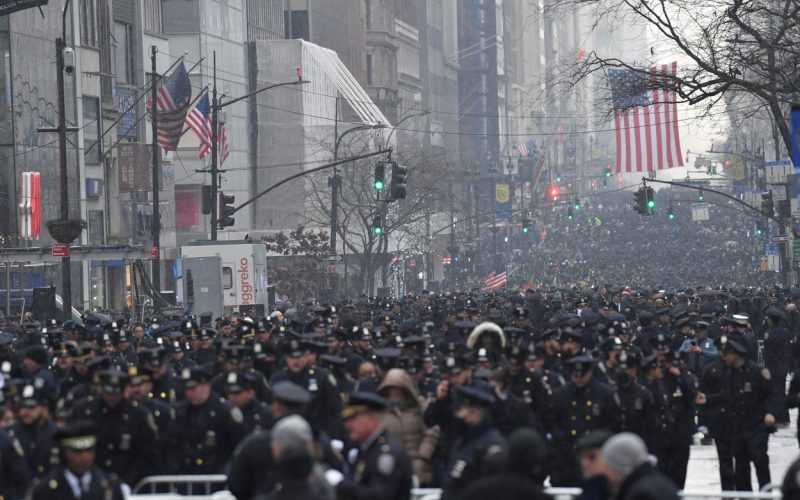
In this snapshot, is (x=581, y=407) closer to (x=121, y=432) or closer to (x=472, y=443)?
(x=121, y=432)

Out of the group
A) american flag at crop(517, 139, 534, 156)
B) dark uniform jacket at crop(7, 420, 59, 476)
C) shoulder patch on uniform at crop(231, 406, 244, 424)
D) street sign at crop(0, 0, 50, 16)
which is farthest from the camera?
american flag at crop(517, 139, 534, 156)

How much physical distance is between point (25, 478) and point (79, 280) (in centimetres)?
4949

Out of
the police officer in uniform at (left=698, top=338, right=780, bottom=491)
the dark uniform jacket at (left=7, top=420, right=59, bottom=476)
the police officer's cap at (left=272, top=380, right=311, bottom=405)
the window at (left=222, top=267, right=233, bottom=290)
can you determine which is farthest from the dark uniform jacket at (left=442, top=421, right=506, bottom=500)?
the window at (left=222, top=267, right=233, bottom=290)

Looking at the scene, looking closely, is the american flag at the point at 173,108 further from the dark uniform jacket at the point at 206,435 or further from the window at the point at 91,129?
the dark uniform jacket at the point at 206,435

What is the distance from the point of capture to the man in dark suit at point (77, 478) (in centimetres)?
979

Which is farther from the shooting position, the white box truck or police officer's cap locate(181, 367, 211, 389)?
the white box truck

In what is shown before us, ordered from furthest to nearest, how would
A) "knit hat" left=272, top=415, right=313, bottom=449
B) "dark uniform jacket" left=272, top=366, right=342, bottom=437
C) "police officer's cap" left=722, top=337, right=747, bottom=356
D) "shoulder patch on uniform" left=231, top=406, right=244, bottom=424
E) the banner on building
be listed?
the banner on building < "police officer's cap" left=722, top=337, right=747, bottom=356 < "dark uniform jacket" left=272, top=366, right=342, bottom=437 < "shoulder patch on uniform" left=231, top=406, right=244, bottom=424 < "knit hat" left=272, top=415, right=313, bottom=449

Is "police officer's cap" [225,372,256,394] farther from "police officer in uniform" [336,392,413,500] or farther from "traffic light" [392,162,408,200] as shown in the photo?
"traffic light" [392,162,408,200]

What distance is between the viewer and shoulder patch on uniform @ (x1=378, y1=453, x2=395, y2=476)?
969cm

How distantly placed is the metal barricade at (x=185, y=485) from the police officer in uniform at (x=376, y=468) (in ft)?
6.28

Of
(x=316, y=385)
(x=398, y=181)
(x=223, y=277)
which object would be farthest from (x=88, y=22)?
(x=316, y=385)

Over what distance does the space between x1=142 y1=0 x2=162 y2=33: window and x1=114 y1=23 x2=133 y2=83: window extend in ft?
A: 6.18


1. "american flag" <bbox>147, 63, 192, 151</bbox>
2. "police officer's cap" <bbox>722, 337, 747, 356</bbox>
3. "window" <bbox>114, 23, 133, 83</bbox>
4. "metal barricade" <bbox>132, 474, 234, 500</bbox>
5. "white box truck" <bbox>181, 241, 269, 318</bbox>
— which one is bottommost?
"metal barricade" <bbox>132, 474, 234, 500</bbox>

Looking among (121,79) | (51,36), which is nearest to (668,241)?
(121,79)
